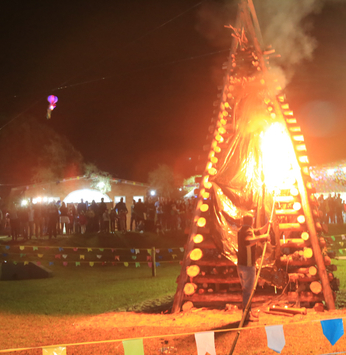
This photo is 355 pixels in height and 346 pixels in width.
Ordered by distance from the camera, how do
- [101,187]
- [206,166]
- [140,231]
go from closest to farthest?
[206,166]
[140,231]
[101,187]

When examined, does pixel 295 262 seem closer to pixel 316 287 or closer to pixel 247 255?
pixel 316 287

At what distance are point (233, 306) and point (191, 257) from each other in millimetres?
1352

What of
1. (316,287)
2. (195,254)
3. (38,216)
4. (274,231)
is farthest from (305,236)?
(38,216)

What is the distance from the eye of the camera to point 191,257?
7.53 m

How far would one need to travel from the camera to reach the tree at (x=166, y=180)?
42.2 meters

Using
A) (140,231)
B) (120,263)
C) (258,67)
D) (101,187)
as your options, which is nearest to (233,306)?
(258,67)

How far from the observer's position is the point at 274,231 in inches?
280

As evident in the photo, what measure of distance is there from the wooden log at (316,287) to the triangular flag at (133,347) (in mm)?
4782

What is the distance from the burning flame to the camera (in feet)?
25.7

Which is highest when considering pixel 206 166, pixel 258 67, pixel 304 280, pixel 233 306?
pixel 258 67

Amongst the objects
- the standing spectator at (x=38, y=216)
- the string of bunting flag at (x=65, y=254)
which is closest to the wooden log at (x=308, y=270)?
the string of bunting flag at (x=65, y=254)

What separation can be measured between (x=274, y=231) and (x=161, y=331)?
289 cm

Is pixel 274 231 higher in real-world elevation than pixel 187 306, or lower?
higher

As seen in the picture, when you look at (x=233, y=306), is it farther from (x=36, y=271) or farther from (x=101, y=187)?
(x=101, y=187)
